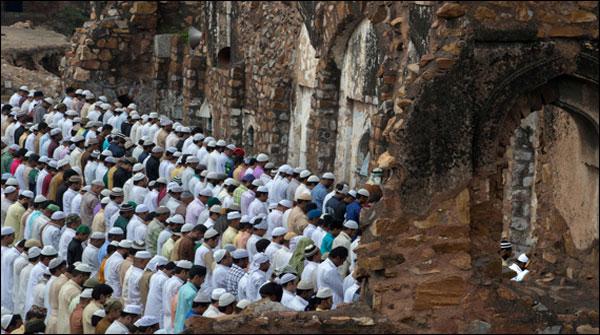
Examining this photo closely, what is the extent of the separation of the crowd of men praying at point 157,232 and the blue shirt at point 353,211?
2cm

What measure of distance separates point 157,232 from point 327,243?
245 centimetres

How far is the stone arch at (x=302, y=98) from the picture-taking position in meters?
21.0

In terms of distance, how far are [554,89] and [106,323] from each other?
417 centimetres

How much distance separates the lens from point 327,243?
14.6 metres

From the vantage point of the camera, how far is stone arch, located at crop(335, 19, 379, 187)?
18547 millimetres

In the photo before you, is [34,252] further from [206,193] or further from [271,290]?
[271,290]

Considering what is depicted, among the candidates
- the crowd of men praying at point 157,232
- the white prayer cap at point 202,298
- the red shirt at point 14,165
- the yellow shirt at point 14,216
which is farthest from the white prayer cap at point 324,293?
the red shirt at point 14,165

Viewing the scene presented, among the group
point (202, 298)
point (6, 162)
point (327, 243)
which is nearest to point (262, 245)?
point (327, 243)

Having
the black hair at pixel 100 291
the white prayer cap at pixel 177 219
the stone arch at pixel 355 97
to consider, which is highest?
the stone arch at pixel 355 97

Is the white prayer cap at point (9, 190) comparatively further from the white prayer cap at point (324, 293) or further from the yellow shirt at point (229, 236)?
the white prayer cap at point (324, 293)

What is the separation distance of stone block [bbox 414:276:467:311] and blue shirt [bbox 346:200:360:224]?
16.9 feet

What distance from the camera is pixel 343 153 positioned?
19.9 m

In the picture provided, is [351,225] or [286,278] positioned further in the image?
[351,225]

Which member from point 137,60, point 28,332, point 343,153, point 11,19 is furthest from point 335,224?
point 11,19
